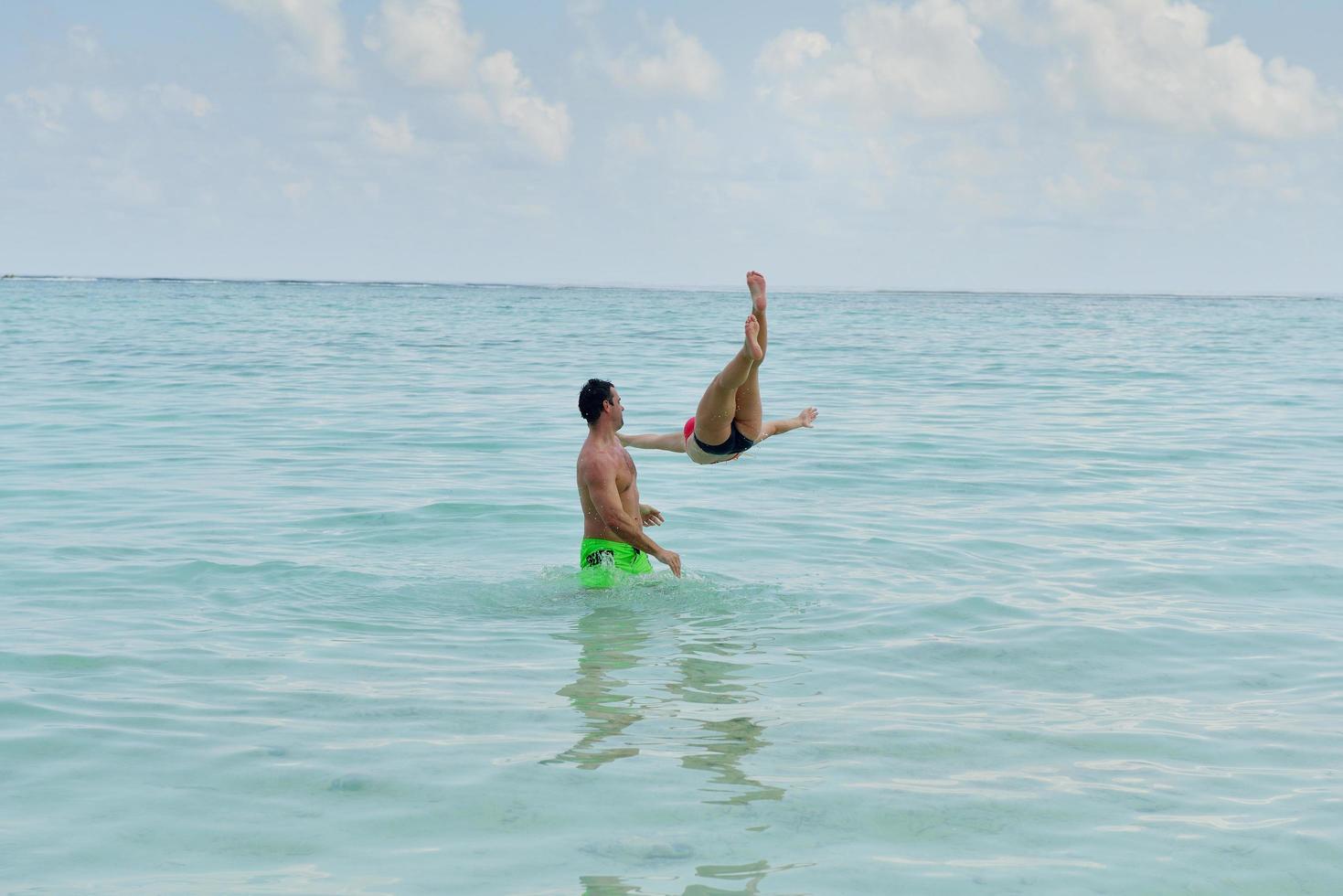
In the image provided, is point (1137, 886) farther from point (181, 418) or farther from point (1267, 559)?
point (181, 418)

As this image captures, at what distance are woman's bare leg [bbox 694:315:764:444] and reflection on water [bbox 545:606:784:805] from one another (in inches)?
54.0

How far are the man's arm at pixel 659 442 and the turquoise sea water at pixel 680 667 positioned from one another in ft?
3.65

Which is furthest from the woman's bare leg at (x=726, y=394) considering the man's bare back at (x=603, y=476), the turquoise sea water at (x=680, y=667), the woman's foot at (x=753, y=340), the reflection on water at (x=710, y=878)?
the reflection on water at (x=710, y=878)

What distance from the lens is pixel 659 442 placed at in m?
9.73

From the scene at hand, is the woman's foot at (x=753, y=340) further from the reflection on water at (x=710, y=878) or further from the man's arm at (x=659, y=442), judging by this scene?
the reflection on water at (x=710, y=878)

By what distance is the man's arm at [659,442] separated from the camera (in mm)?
9609

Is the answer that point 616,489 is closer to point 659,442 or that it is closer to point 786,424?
point 659,442

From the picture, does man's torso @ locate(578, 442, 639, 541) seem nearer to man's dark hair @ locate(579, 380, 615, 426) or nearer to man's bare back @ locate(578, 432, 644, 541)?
man's bare back @ locate(578, 432, 644, 541)

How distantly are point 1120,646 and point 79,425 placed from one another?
1689 cm

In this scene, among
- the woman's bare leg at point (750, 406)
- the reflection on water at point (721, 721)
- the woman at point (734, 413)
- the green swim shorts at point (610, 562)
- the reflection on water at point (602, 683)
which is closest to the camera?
the reflection on water at point (721, 721)

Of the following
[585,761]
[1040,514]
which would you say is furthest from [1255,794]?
[1040,514]

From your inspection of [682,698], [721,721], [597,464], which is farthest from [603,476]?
[721,721]

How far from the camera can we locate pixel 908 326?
6394cm

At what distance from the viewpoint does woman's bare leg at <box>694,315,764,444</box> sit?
27.0 feet
